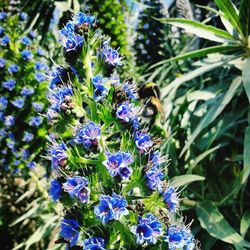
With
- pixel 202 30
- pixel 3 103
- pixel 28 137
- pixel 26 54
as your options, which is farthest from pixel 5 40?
pixel 202 30

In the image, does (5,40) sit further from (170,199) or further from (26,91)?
(170,199)

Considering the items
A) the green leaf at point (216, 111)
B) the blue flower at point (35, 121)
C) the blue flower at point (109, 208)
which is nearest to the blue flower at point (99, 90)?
the blue flower at point (109, 208)

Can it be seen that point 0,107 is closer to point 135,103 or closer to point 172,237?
point 135,103

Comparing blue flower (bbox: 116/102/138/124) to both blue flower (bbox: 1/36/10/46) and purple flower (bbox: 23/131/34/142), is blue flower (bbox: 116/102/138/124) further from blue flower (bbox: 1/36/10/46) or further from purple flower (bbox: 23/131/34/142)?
blue flower (bbox: 1/36/10/46)

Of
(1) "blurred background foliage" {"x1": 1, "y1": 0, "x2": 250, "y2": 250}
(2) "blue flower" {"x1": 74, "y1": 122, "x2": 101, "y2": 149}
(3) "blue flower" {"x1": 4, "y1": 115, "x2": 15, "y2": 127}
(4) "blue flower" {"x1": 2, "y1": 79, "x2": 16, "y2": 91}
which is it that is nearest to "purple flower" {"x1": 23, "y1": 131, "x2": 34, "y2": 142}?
(3) "blue flower" {"x1": 4, "y1": 115, "x2": 15, "y2": 127}

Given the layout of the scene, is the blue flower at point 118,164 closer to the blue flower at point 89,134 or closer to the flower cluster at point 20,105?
the blue flower at point 89,134

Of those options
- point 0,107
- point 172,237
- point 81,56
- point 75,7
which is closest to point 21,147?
point 0,107

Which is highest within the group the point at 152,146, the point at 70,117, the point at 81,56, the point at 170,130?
the point at 81,56
